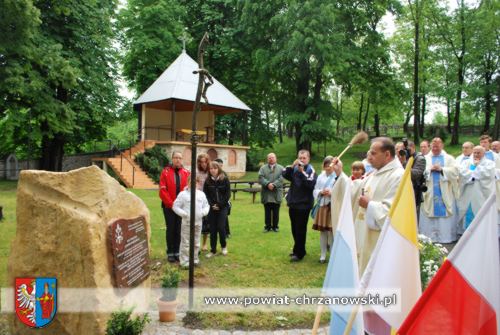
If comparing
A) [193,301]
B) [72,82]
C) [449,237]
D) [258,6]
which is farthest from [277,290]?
[258,6]

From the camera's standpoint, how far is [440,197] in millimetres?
8961

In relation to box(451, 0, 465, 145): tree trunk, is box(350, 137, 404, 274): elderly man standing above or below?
below

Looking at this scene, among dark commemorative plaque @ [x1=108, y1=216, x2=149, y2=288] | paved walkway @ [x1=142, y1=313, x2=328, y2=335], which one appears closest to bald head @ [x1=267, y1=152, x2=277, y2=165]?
dark commemorative plaque @ [x1=108, y1=216, x2=149, y2=288]

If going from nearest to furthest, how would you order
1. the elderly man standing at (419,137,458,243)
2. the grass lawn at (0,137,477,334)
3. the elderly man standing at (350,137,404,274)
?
Result: the elderly man standing at (350,137,404,274) < the grass lawn at (0,137,477,334) < the elderly man standing at (419,137,458,243)

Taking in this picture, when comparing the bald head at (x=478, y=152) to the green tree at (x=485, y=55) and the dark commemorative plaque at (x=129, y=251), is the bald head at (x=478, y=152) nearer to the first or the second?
the dark commemorative plaque at (x=129, y=251)

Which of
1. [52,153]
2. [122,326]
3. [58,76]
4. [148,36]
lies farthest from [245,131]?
[122,326]

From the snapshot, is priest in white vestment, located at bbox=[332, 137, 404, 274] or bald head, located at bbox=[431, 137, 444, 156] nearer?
priest in white vestment, located at bbox=[332, 137, 404, 274]

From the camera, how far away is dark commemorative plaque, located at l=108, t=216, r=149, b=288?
4090mm

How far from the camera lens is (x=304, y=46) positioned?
2367 centimetres

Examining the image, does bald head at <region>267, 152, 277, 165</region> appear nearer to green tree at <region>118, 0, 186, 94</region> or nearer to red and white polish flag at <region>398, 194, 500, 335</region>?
red and white polish flag at <region>398, 194, 500, 335</region>

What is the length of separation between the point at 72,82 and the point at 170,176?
11.9 m

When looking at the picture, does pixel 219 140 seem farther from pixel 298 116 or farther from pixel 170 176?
pixel 170 176

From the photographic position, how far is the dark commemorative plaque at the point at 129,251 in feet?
13.4

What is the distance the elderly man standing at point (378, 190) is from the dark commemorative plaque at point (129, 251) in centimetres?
238
